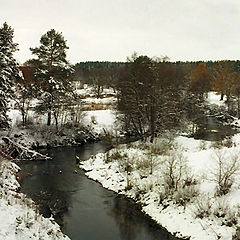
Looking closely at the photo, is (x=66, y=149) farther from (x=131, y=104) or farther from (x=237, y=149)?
(x=237, y=149)

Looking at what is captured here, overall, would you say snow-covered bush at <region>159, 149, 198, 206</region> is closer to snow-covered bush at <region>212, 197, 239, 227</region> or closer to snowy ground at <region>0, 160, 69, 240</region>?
snow-covered bush at <region>212, 197, 239, 227</region>

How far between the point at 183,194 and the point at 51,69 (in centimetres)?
2518

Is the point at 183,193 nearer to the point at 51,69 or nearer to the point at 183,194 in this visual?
the point at 183,194

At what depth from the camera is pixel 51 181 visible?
19172 mm

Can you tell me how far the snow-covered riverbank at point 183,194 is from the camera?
37.7 ft

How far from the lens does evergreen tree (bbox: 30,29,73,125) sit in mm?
31828

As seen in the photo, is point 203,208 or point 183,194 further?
point 183,194

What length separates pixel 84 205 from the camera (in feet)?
49.9

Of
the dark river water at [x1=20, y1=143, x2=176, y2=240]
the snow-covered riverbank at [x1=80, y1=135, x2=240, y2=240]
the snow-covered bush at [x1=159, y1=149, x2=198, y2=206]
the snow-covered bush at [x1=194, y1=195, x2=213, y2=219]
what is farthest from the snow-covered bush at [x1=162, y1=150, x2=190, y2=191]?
the dark river water at [x1=20, y1=143, x2=176, y2=240]

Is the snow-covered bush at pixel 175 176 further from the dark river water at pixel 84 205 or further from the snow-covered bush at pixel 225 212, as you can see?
the snow-covered bush at pixel 225 212

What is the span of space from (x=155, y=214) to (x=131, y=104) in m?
16.0

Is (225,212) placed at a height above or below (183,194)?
above

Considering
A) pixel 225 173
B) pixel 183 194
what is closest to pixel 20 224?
pixel 183 194

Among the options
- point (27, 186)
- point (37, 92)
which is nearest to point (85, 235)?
point (27, 186)
